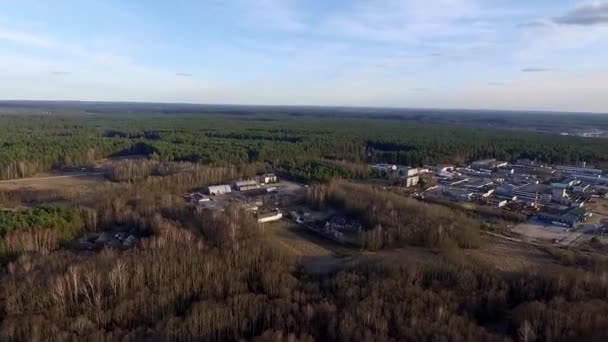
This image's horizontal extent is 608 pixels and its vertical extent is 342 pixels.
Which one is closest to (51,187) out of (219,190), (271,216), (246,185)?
(219,190)

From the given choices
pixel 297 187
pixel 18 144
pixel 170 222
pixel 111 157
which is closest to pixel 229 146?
pixel 111 157

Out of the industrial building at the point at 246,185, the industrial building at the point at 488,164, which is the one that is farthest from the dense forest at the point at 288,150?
the industrial building at the point at 246,185

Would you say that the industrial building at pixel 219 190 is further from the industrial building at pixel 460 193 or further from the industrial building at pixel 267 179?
the industrial building at pixel 460 193

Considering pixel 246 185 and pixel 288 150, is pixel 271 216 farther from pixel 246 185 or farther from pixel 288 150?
pixel 288 150

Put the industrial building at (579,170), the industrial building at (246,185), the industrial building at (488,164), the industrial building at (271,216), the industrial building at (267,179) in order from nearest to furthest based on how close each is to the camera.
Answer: the industrial building at (271,216)
the industrial building at (246,185)
the industrial building at (267,179)
the industrial building at (579,170)
the industrial building at (488,164)

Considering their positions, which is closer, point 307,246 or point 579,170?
point 307,246

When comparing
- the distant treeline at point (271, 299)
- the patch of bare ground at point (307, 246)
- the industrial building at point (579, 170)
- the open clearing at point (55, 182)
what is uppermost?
the distant treeline at point (271, 299)

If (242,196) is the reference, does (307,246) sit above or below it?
below

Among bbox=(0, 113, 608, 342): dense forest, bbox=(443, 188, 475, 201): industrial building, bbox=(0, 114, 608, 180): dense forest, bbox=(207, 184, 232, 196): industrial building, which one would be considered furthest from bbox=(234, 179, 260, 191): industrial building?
bbox=(443, 188, 475, 201): industrial building

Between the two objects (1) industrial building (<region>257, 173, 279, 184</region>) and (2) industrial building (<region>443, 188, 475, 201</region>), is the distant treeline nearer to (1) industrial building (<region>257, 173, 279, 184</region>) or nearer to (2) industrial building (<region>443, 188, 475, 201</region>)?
(2) industrial building (<region>443, 188, 475, 201</region>)
